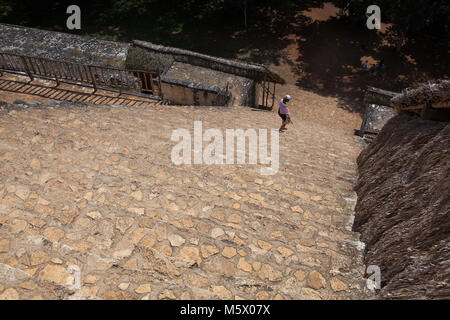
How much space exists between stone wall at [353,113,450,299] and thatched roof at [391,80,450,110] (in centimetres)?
38

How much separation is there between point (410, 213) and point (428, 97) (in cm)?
281

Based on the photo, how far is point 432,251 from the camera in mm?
2818

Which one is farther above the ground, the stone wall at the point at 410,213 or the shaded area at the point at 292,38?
the stone wall at the point at 410,213

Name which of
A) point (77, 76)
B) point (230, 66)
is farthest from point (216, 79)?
point (77, 76)

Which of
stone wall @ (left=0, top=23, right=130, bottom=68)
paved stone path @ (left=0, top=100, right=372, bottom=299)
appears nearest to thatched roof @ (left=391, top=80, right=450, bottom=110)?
paved stone path @ (left=0, top=100, right=372, bottom=299)

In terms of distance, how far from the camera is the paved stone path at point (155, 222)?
319cm

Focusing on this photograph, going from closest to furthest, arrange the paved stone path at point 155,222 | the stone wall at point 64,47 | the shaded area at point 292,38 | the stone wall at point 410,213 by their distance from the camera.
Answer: the stone wall at point 410,213 → the paved stone path at point 155,222 → the stone wall at point 64,47 → the shaded area at point 292,38

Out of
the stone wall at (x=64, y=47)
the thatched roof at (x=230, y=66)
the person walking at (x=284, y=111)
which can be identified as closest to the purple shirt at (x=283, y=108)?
the person walking at (x=284, y=111)

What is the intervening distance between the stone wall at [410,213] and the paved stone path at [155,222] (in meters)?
0.32

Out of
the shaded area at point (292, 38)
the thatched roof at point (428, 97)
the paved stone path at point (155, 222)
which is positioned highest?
the thatched roof at point (428, 97)

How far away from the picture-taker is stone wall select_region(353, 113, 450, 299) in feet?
8.93

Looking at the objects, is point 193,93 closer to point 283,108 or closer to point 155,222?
point 283,108

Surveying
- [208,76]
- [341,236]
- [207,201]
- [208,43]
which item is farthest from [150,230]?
[208,43]

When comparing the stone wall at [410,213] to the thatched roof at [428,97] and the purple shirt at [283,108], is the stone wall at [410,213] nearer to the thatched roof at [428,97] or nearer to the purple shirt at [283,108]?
the thatched roof at [428,97]
